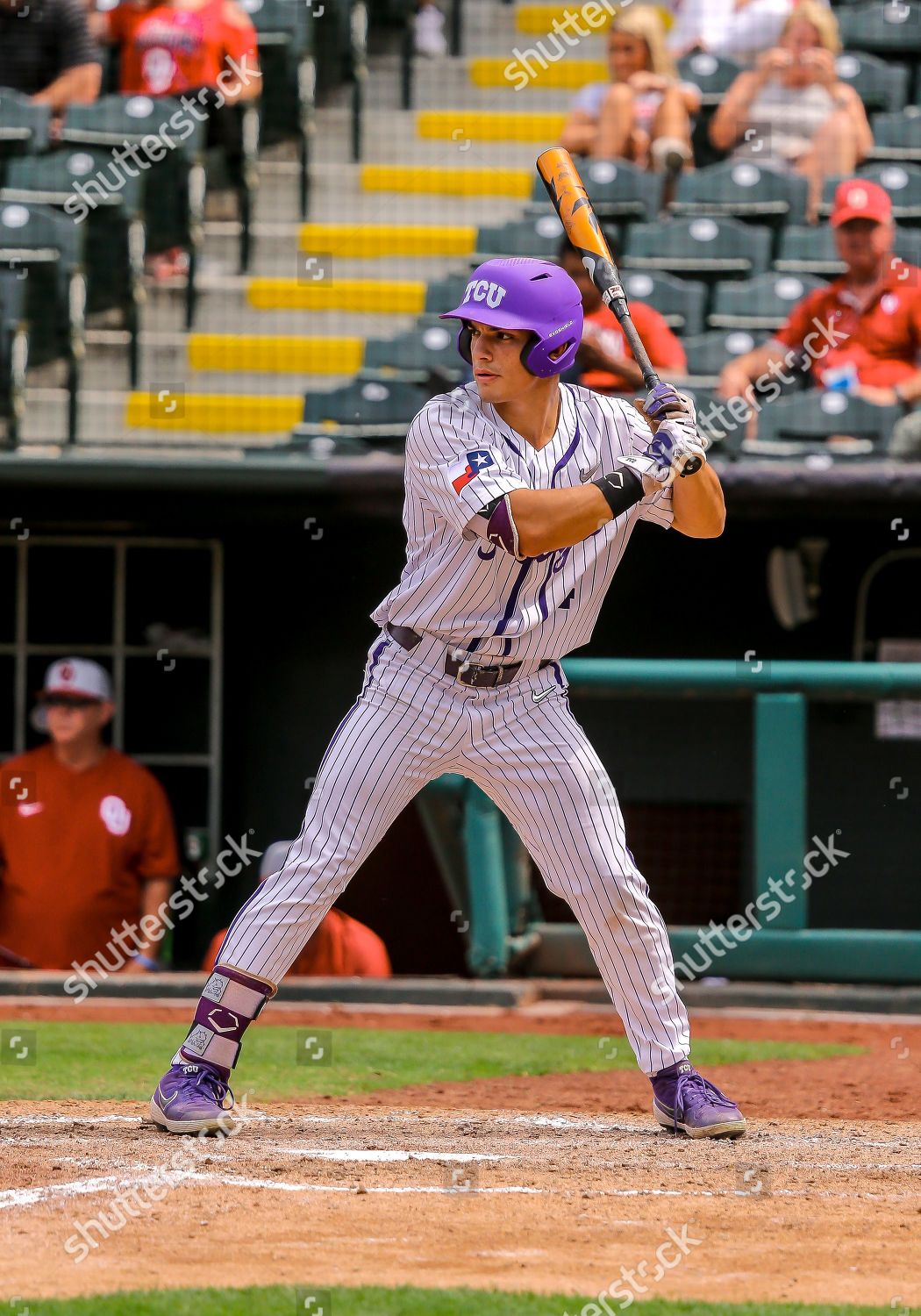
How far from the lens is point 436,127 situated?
1002cm

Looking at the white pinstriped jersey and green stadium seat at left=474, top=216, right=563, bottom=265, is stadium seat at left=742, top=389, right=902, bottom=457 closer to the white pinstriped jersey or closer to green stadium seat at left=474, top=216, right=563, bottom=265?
green stadium seat at left=474, top=216, right=563, bottom=265

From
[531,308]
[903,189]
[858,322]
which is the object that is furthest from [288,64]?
[531,308]

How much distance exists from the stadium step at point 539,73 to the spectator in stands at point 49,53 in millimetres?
1998

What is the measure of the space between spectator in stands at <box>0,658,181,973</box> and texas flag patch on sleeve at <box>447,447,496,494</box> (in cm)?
335

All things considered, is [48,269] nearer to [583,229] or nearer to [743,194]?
[743,194]

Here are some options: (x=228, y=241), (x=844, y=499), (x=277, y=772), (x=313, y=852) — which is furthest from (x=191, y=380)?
(x=313, y=852)

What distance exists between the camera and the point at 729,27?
9680 millimetres

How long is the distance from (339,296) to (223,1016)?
559 centimetres

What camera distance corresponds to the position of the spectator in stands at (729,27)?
371 inches

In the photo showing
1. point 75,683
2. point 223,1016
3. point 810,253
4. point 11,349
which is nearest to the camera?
point 223,1016

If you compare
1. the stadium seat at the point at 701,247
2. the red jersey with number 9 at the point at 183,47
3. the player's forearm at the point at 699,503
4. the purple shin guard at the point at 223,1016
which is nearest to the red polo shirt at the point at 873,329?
the stadium seat at the point at 701,247

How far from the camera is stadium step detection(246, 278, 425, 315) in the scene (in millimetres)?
8906

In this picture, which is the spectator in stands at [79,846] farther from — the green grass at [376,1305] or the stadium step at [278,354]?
the green grass at [376,1305]

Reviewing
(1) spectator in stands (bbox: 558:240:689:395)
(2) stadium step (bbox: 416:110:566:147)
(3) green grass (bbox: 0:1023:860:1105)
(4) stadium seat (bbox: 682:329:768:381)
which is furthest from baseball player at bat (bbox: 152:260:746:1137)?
(2) stadium step (bbox: 416:110:566:147)
